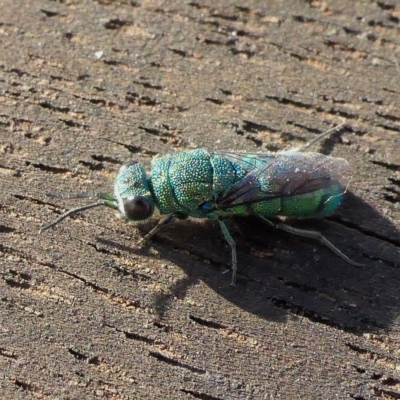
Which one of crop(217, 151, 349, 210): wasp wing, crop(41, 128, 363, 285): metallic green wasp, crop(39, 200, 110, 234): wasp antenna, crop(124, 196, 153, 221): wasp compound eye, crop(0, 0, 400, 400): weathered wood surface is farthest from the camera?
crop(217, 151, 349, 210): wasp wing

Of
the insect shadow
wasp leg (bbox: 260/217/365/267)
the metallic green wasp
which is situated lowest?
the insect shadow

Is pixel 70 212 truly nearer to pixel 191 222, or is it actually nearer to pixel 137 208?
pixel 137 208

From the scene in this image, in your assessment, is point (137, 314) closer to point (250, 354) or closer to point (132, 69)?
point (250, 354)

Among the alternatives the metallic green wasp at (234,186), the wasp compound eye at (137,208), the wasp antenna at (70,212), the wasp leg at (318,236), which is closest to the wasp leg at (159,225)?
the metallic green wasp at (234,186)

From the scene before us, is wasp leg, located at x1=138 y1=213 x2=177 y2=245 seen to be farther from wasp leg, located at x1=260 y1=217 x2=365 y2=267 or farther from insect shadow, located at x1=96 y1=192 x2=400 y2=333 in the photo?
wasp leg, located at x1=260 y1=217 x2=365 y2=267

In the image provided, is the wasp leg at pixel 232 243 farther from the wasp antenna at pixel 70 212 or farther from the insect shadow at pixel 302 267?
the wasp antenna at pixel 70 212

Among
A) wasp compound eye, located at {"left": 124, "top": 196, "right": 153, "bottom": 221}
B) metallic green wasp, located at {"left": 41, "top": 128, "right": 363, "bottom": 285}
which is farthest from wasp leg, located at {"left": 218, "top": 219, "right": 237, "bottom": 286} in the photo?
wasp compound eye, located at {"left": 124, "top": 196, "right": 153, "bottom": 221}

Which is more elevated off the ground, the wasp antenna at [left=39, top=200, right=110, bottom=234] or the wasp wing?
the wasp wing
